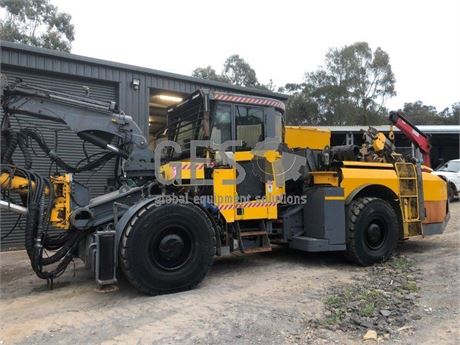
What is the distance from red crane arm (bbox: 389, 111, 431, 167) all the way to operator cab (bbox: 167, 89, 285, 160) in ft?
9.96

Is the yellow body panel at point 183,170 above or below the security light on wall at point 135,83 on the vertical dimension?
below

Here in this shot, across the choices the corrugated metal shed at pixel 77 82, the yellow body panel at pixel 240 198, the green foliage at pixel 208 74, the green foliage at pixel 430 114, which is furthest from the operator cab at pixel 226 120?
the green foliage at pixel 430 114

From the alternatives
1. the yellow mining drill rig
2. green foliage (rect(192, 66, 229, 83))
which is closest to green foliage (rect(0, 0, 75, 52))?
green foliage (rect(192, 66, 229, 83))

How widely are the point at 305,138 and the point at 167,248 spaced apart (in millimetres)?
3677

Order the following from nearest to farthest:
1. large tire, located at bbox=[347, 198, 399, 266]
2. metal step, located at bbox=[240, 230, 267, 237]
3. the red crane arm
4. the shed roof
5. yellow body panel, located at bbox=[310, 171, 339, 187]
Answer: metal step, located at bbox=[240, 230, 267, 237] → large tire, located at bbox=[347, 198, 399, 266] → yellow body panel, located at bbox=[310, 171, 339, 187] → the red crane arm → the shed roof

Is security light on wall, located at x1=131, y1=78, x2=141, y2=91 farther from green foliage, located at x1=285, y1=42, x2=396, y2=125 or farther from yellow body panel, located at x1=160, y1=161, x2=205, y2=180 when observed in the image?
green foliage, located at x1=285, y1=42, x2=396, y2=125

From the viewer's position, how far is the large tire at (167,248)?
17.8 feet

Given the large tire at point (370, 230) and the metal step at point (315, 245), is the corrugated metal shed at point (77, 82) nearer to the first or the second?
the metal step at point (315, 245)

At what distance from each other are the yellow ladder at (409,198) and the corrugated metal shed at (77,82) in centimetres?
567

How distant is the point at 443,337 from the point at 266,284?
2.47m

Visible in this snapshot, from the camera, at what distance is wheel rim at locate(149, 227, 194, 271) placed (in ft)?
18.5

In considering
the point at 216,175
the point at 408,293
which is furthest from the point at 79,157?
the point at 408,293

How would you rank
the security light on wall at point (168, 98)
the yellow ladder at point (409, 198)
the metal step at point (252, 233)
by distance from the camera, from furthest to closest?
the security light on wall at point (168, 98)
the yellow ladder at point (409, 198)
the metal step at point (252, 233)

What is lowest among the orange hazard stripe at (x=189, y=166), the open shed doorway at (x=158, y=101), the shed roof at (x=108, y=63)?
the orange hazard stripe at (x=189, y=166)
